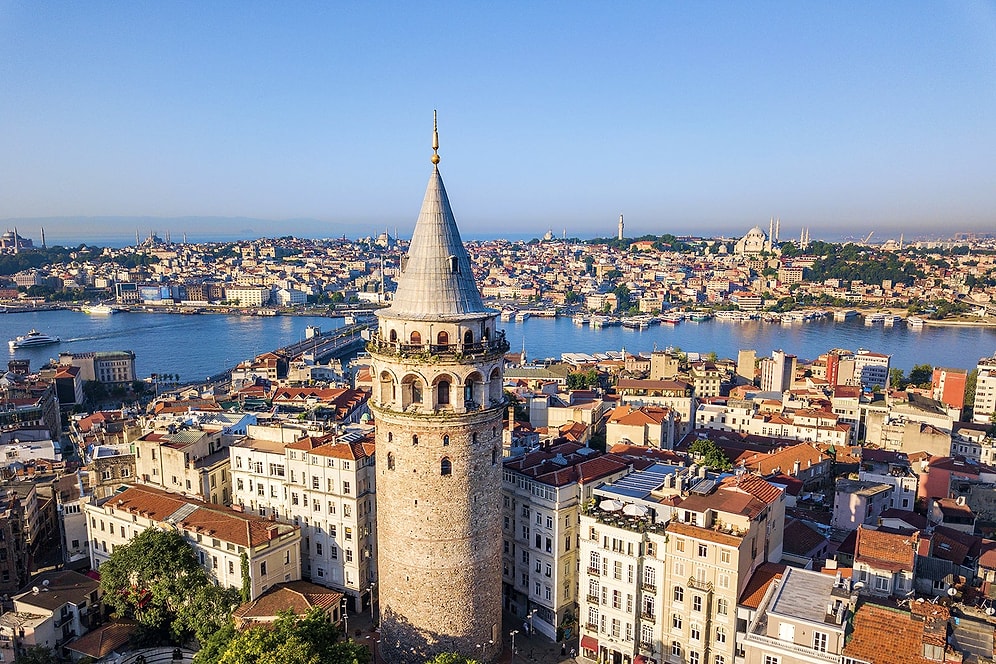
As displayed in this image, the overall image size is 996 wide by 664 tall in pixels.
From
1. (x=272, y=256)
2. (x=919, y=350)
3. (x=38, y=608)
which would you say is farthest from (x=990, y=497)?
(x=272, y=256)

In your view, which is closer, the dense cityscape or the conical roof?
the conical roof

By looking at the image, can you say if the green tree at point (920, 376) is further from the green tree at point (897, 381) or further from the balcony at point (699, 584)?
the balcony at point (699, 584)

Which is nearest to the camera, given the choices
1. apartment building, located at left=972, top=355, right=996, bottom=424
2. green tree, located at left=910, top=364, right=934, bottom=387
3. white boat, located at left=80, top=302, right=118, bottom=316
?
apartment building, located at left=972, top=355, right=996, bottom=424

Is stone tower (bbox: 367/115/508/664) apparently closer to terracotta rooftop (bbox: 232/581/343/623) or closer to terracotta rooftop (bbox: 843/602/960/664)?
terracotta rooftop (bbox: 232/581/343/623)

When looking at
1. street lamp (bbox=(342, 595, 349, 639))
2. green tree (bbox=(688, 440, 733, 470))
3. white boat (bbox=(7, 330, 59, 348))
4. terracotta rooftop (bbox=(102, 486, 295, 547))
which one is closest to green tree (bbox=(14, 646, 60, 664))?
terracotta rooftop (bbox=(102, 486, 295, 547))

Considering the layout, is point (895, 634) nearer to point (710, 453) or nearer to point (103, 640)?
point (103, 640)

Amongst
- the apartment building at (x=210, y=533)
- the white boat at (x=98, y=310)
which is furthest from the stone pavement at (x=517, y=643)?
the white boat at (x=98, y=310)

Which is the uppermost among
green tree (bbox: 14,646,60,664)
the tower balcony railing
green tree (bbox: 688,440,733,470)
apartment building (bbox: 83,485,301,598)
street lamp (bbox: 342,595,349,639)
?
the tower balcony railing

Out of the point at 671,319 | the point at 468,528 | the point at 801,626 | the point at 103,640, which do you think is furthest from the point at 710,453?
the point at 671,319
